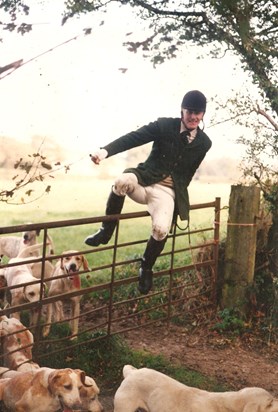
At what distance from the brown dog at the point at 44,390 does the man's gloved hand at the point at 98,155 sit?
114 centimetres

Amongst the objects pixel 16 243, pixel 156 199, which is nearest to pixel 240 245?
pixel 156 199

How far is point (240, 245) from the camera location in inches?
213

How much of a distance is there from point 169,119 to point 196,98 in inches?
9.1

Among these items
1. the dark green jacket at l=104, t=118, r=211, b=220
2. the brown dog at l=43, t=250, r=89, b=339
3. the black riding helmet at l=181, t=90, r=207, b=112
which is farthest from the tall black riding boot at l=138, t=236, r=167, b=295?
the black riding helmet at l=181, t=90, r=207, b=112

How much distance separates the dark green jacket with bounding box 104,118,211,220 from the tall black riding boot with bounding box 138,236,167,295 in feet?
0.78

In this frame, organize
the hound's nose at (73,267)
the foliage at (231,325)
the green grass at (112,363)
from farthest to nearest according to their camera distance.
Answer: the foliage at (231,325) < the hound's nose at (73,267) < the green grass at (112,363)

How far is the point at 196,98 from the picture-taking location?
4.14 meters

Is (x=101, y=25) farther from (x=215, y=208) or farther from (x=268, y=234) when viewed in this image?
(x=268, y=234)

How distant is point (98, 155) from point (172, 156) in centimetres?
59

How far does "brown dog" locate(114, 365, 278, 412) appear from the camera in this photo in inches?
126

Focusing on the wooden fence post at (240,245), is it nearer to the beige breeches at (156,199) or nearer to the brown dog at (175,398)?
the beige breeches at (156,199)

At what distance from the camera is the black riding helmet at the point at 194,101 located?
414cm

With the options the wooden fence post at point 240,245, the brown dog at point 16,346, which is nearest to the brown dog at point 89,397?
the brown dog at point 16,346

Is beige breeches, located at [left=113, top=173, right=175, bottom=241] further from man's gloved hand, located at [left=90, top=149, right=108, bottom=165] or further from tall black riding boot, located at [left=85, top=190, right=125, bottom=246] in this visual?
man's gloved hand, located at [left=90, top=149, right=108, bottom=165]
